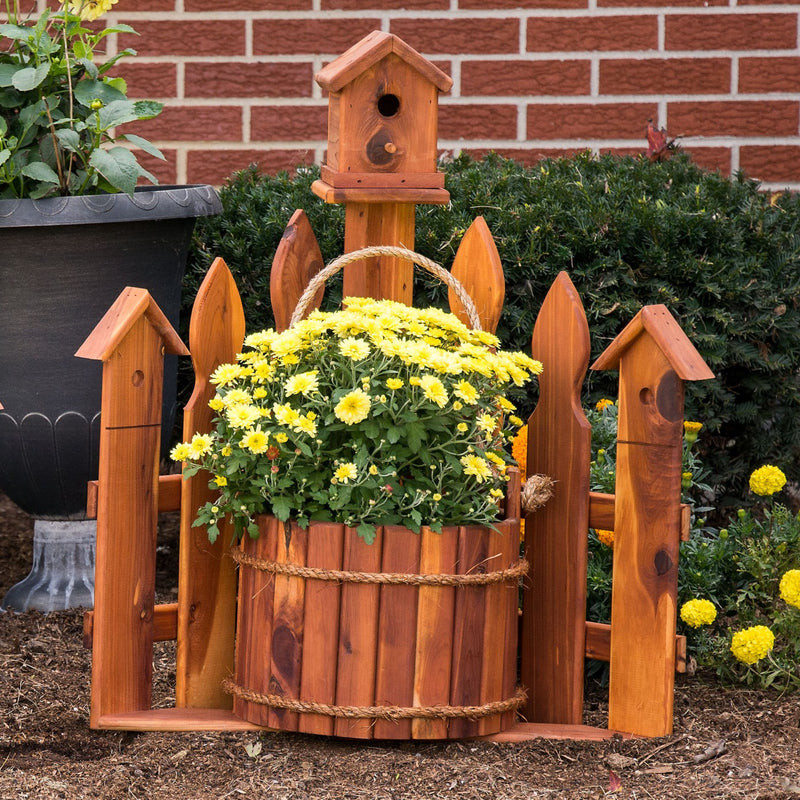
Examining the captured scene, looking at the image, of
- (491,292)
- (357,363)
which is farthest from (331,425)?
(491,292)

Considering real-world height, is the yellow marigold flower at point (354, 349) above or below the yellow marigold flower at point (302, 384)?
above

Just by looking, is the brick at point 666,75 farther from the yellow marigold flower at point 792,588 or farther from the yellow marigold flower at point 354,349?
the yellow marigold flower at point 354,349

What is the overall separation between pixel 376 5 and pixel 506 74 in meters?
0.51

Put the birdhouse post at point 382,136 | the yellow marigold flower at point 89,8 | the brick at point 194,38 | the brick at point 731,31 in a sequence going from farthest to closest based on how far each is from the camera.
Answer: the brick at point 194,38 → the brick at point 731,31 → the yellow marigold flower at point 89,8 → the birdhouse post at point 382,136

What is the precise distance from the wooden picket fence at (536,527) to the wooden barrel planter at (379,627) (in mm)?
165

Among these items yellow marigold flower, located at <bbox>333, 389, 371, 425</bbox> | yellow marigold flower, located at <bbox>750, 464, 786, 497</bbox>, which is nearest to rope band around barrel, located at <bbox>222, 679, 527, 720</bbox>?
yellow marigold flower, located at <bbox>333, 389, 371, 425</bbox>

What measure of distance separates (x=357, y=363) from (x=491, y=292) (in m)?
0.41

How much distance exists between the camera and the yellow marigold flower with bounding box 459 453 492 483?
196 centimetres

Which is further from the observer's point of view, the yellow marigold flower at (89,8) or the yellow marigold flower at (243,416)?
the yellow marigold flower at (89,8)

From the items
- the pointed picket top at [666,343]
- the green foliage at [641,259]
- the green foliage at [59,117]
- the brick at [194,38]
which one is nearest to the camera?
the pointed picket top at [666,343]

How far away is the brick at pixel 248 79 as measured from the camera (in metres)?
3.93

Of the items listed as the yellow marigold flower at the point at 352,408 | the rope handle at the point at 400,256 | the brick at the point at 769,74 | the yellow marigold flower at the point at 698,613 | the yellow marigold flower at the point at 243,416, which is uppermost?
the brick at the point at 769,74

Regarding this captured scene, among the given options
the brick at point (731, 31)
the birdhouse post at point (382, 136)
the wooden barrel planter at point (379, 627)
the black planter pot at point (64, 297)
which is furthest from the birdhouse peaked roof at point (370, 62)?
the brick at point (731, 31)

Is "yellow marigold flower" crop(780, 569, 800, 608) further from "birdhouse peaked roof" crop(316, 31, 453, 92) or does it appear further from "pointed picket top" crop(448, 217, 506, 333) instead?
"birdhouse peaked roof" crop(316, 31, 453, 92)
